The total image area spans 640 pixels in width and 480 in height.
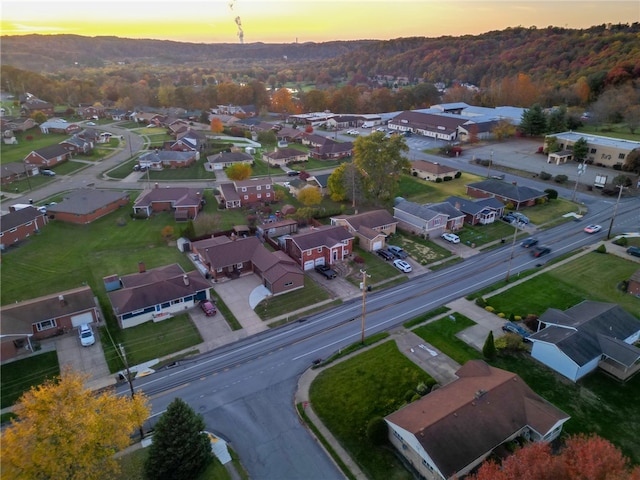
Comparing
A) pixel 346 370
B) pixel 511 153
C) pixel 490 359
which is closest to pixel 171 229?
pixel 346 370

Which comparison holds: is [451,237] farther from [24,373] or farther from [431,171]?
[24,373]

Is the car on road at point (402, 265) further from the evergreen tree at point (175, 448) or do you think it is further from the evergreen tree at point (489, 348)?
the evergreen tree at point (175, 448)

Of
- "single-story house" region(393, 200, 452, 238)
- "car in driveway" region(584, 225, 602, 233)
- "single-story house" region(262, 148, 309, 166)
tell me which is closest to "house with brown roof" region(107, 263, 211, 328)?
"single-story house" region(393, 200, 452, 238)

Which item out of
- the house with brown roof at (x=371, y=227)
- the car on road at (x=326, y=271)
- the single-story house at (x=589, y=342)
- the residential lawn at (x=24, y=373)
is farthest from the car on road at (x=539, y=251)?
the residential lawn at (x=24, y=373)

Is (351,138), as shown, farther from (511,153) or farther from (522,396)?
(522,396)

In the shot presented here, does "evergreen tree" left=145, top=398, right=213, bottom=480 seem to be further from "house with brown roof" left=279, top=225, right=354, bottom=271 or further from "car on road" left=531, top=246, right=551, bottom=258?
"car on road" left=531, top=246, right=551, bottom=258

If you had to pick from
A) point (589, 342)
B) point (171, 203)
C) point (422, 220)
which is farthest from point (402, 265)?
point (171, 203)

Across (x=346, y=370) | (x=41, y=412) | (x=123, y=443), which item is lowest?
(x=346, y=370)
